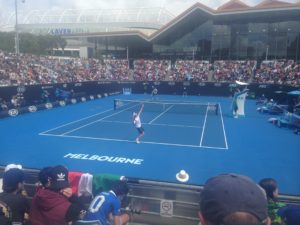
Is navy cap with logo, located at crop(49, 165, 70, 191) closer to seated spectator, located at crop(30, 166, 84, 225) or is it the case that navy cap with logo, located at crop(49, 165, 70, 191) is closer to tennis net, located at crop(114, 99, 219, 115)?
seated spectator, located at crop(30, 166, 84, 225)

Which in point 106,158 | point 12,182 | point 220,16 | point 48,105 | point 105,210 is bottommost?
point 106,158

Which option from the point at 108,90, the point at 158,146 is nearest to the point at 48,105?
the point at 108,90

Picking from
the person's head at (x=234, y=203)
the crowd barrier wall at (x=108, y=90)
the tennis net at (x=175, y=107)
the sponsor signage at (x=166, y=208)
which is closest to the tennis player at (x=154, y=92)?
the crowd barrier wall at (x=108, y=90)

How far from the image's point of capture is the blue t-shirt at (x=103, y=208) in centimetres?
468

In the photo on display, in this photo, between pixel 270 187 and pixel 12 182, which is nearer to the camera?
pixel 12 182

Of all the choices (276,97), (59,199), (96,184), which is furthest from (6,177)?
(276,97)

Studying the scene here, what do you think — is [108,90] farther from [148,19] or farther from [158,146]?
[148,19]

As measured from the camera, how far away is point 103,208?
4.79 meters

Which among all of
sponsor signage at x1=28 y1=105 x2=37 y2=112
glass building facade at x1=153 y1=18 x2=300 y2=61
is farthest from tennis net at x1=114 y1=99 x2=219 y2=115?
glass building facade at x1=153 y1=18 x2=300 y2=61

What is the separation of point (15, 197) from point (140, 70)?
51531 millimetres

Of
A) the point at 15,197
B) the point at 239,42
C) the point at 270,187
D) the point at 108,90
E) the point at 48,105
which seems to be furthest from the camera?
the point at 239,42

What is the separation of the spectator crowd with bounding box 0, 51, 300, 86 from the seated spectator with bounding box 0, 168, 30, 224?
28765 mm

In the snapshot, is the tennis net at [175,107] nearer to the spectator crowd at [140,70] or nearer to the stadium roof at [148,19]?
the spectator crowd at [140,70]

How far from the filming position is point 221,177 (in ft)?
6.61
